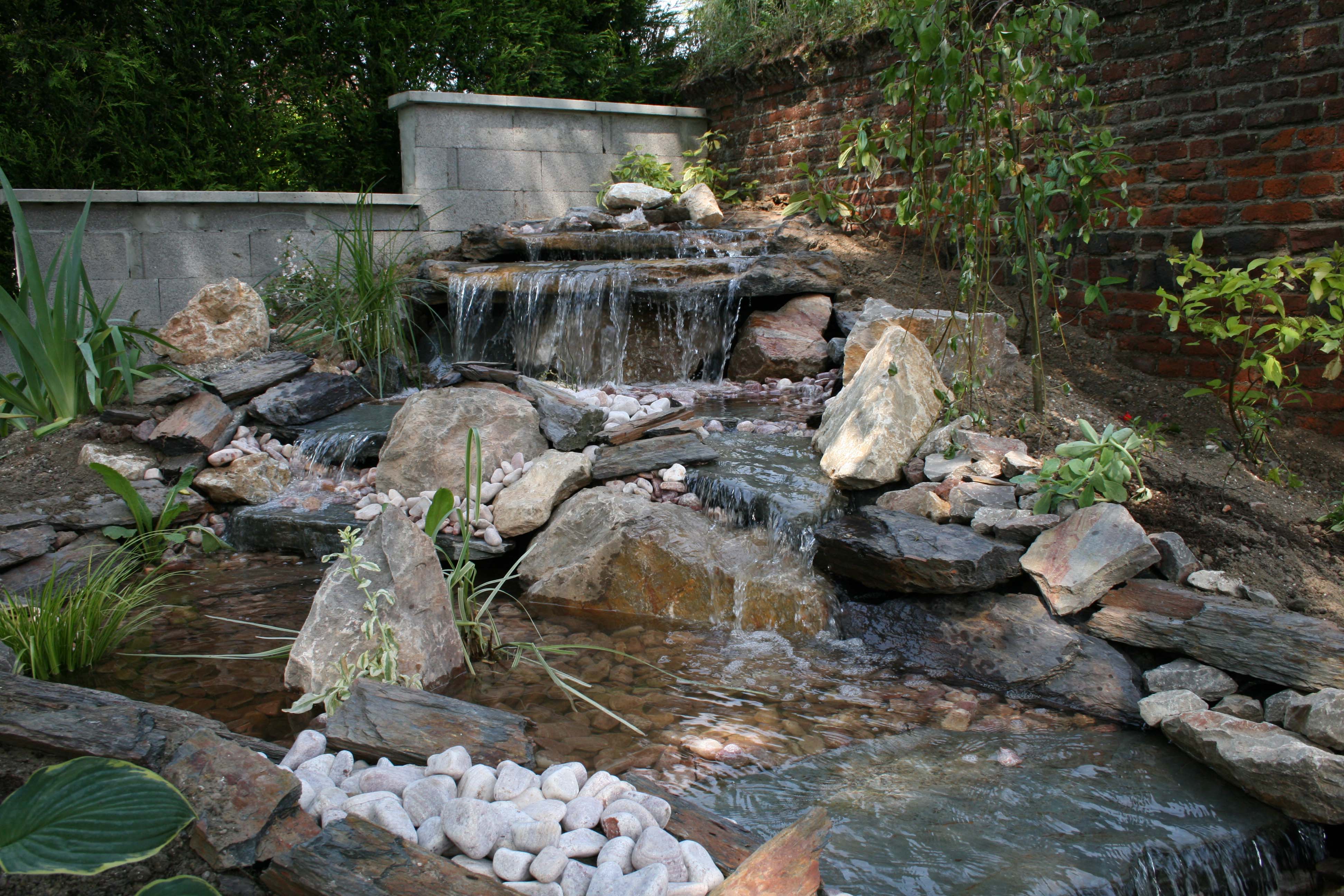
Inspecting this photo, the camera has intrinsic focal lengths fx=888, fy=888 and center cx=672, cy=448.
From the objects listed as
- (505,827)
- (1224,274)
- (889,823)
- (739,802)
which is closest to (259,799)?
(505,827)

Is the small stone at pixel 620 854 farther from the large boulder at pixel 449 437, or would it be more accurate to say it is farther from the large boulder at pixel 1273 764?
the large boulder at pixel 449 437

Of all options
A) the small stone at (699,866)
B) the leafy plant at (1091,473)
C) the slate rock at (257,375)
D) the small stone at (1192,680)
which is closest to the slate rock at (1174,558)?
the leafy plant at (1091,473)

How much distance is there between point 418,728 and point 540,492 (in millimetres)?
1590

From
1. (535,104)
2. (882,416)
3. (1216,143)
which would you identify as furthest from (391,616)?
(535,104)

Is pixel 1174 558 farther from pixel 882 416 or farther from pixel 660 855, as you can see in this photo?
pixel 660 855

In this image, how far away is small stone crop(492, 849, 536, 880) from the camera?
4.81 feet

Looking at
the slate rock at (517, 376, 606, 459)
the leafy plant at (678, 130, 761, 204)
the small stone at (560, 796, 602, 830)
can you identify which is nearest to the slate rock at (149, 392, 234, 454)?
the slate rock at (517, 376, 606, 459)

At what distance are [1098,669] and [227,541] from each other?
131 inches

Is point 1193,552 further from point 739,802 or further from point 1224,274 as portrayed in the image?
point 739,802

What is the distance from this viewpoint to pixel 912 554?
8.83 feet

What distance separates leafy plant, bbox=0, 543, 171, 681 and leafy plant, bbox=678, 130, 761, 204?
5528mm

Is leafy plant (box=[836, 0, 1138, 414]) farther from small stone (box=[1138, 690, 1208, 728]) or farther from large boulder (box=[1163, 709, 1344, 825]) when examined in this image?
large boulder (box=[1163, 709, 1344, 825])

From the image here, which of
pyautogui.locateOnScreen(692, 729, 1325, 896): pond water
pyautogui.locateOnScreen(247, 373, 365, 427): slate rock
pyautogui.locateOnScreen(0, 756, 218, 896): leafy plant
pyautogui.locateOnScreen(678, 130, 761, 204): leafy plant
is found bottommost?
pyautogui.locateOnScreen(692, 729, 1325, 896): pond water

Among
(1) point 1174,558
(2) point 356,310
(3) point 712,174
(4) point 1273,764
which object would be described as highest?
(3) point 712,174
